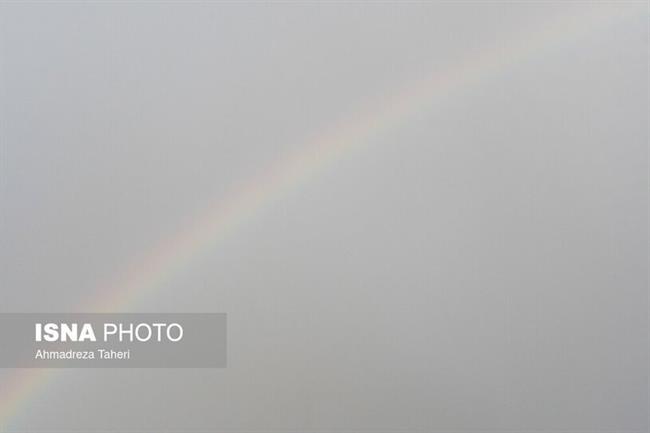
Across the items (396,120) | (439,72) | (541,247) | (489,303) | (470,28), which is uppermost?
(470,28)

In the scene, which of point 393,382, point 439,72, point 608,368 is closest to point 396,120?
point 439,72

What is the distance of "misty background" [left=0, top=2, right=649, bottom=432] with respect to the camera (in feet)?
8.16

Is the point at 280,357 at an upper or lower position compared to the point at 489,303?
lower

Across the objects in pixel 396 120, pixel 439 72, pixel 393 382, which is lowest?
pixel 393 382

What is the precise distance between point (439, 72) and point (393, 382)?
1230 mm

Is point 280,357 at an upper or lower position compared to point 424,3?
lower

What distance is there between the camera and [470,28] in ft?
8.42

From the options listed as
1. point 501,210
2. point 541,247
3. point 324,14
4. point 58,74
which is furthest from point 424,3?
point 58,74

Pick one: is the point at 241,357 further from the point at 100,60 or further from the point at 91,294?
the point at 100,60

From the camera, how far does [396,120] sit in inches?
101

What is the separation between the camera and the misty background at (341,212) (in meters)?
2.49

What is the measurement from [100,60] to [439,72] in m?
1.32

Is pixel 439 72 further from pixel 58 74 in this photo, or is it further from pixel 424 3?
pixel 58 74

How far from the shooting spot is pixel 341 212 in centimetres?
252
